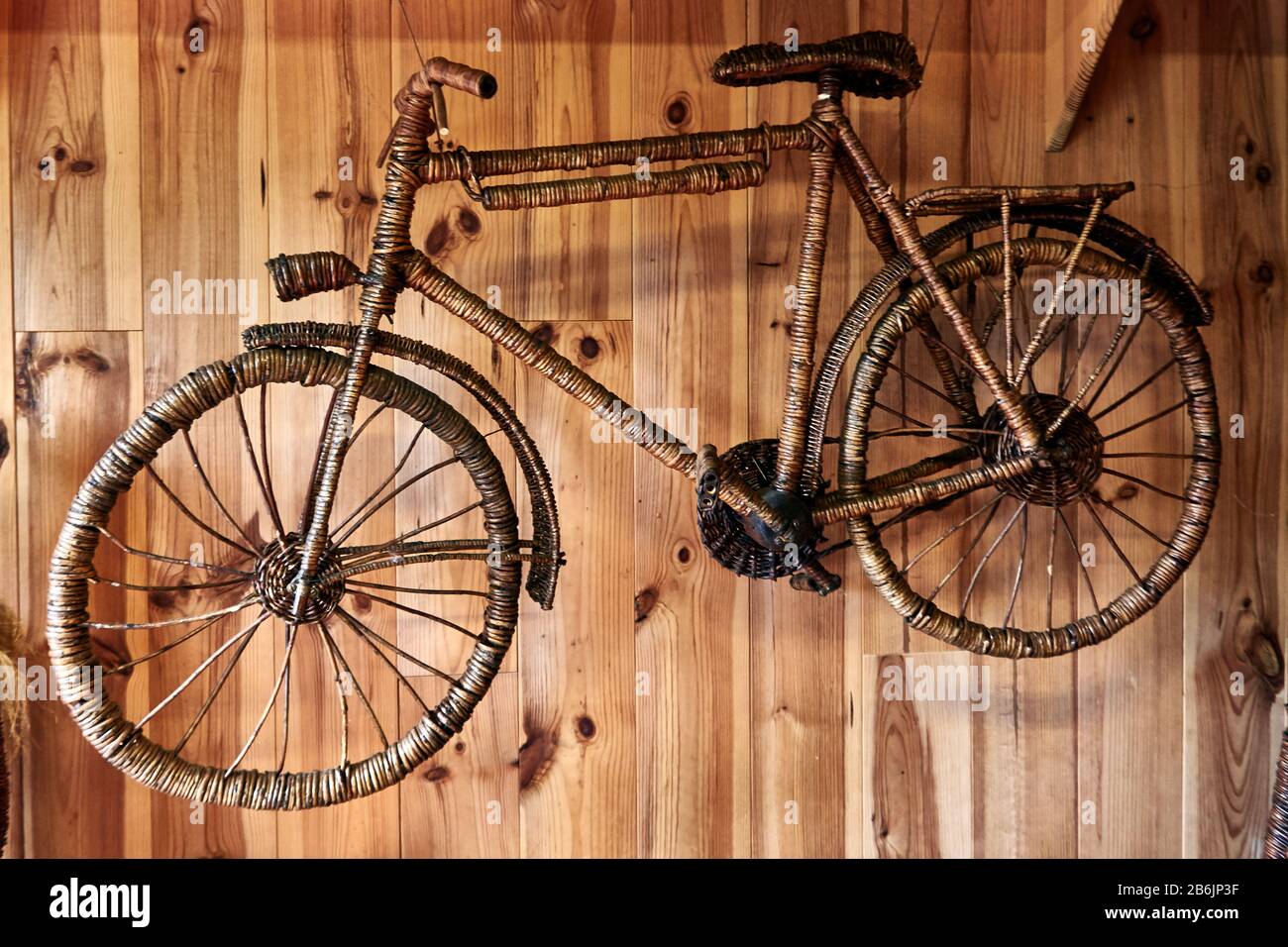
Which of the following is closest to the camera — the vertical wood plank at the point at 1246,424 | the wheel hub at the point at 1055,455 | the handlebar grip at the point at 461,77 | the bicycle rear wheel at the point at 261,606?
the handlebar grip at the point at 461,77

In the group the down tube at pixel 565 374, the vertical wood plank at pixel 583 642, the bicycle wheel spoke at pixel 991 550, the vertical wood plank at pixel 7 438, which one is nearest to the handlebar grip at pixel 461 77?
the down tube at pixel 565 374

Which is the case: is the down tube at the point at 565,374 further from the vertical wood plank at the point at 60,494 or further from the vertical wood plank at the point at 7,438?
the vertical wood plank at the point at 7,438

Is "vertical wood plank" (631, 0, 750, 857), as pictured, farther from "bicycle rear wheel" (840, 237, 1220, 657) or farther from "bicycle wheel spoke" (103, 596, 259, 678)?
"bicycle wheel spoke" (103, 596, 259, 678)

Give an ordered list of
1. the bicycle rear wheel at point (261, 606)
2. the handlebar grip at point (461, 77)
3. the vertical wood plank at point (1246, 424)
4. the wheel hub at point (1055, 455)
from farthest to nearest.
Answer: the vertical wood plank at point (1246, 424) → the bicycle rear wheel at point (261, 606) → the wheel hub at point (1055, 455) → the handlebar grip at point (461, 77)

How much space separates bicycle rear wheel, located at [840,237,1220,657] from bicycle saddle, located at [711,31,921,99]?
28 cm

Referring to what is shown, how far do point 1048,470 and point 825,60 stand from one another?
63 centimetres

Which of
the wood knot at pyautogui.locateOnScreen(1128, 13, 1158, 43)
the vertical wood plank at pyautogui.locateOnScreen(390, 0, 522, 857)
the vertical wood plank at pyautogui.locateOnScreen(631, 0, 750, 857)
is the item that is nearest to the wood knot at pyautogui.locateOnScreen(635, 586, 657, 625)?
the vertical wood plank at pyautogui.locateOnScreen(631, 0, 750, 857)

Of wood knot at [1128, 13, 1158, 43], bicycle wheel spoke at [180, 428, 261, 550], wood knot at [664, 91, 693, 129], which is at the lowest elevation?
bicycle wheel spoke at [180, 428, 261, 550]

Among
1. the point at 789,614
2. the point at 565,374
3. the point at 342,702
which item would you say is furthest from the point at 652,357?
the point at 342,702

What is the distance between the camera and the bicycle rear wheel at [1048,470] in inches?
46.2

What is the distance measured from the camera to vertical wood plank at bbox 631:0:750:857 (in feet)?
4.22

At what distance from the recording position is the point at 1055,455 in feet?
3.74
